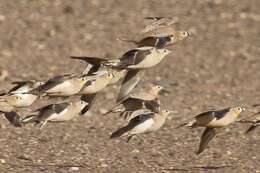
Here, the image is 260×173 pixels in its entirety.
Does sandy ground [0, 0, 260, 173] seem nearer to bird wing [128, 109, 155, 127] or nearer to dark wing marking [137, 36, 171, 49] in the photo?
bird wing [128, 109, 155, 127]

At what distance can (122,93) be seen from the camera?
314 inches

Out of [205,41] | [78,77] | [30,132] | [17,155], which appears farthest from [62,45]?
[78,77]

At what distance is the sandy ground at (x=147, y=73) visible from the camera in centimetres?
879

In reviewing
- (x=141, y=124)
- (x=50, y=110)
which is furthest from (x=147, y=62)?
(x=50, y=110)

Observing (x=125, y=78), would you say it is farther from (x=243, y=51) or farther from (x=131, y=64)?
(x=243, y=51)

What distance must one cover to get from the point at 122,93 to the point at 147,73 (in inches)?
254

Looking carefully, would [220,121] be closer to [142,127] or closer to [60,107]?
[142,127]

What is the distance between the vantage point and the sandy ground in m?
8.79

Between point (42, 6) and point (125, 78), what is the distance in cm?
1093

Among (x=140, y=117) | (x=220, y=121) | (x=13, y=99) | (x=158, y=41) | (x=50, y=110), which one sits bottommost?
(x=220, y=121)

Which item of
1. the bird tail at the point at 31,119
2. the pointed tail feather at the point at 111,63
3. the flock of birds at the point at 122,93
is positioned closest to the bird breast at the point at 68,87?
the flock of birds at the point at 122,93

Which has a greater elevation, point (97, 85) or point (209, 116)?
point (97, 85)

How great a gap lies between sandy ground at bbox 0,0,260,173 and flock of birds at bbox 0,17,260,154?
53cm

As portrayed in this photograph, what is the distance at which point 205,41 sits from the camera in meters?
16.9
